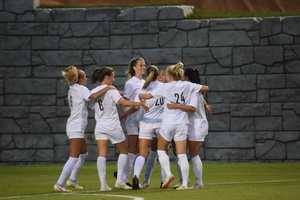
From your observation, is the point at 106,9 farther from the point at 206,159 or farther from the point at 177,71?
the point at 177,71

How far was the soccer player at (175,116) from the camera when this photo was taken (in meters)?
10.6

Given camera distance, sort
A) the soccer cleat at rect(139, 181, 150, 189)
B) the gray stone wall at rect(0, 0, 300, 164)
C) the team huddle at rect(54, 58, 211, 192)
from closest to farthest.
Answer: the team huddle at rect(54, 58, 211, 192) → the soccer cleat at rect(139, 181, 150, 189) → the gray stone wall at rect(0, 0, 300, 164)

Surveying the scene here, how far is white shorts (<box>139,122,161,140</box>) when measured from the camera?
11.0m

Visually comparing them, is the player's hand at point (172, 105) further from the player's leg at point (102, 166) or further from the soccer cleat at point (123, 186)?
the soccer cleat at point (123, 186)

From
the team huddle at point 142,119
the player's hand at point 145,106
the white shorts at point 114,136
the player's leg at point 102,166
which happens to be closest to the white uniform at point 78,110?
the team huddle at point 142,119

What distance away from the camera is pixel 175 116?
1067cm

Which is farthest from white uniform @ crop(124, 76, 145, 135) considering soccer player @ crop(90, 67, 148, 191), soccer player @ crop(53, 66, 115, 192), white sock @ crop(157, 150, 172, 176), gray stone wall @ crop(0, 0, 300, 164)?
gray stone wall @ crop(0, 0, 300, 164)

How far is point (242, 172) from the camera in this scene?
14320 mm

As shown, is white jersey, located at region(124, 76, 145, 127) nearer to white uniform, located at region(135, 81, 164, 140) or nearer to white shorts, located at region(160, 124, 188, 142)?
white uniform, located at region(135, 81, 164, 140)

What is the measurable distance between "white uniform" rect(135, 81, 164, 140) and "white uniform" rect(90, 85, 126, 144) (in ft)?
1.11

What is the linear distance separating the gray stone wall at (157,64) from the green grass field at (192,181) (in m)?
0.61

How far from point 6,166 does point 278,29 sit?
648 cm

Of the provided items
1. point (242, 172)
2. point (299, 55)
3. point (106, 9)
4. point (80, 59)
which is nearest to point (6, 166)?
point (80, 59)

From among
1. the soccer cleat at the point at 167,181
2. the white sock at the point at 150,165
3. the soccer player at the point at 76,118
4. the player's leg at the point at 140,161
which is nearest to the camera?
the soccer cleat at the point at 167,181
